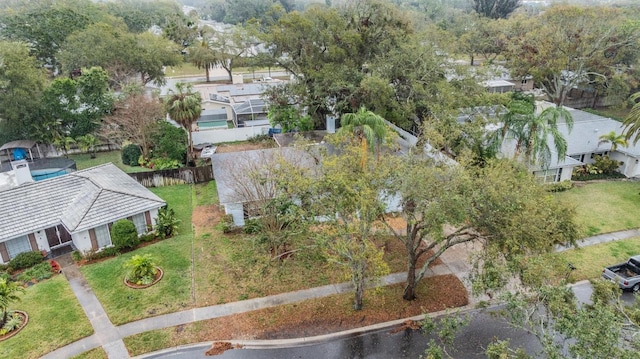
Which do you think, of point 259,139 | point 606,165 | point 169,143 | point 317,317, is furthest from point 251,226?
point 606,165

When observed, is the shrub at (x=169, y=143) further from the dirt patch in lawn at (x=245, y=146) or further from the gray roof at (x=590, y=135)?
the gray roof at (x=590, y=135)

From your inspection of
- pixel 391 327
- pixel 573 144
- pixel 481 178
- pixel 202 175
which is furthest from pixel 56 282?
pixel 573 144

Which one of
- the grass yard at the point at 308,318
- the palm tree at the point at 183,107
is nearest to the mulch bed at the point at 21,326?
the grass yard at the point at 308,318

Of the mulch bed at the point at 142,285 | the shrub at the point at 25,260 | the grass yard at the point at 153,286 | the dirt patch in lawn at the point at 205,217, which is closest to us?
the grass yard at the point at 153,286

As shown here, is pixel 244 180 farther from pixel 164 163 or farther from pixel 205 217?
pixel 164 163

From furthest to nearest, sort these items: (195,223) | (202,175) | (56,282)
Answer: (202,175) < (195,223) < (56,282)

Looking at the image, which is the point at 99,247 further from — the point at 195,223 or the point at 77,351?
the point at 77,351

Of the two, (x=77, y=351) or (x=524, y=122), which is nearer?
(x=77, y=351)

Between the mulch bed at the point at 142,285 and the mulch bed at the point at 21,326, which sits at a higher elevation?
the mulch bed at the point at 142,285
